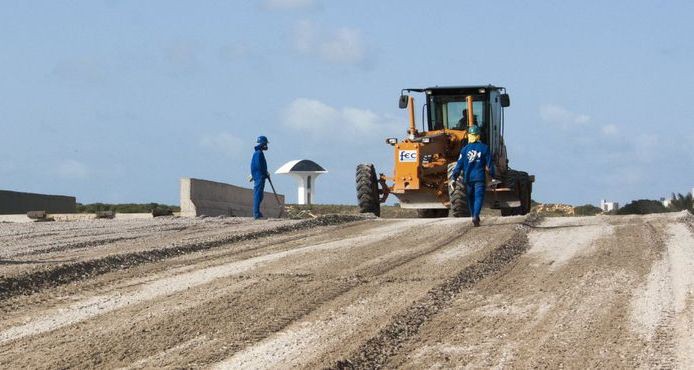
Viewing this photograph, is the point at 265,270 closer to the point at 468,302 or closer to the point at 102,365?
the point at 468,302

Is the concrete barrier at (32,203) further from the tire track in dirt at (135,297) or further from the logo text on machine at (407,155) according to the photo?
the tire track in dirt at (135,297)

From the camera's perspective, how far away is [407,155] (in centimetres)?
2788

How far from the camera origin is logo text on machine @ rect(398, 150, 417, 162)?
1092 inches

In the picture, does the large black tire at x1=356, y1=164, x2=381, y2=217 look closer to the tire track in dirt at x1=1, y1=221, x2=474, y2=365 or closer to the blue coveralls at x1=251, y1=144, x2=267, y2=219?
the blue coveralls at x1=251, y1=144, x2=267, y2=219

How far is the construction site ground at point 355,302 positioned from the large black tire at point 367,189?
1065cm

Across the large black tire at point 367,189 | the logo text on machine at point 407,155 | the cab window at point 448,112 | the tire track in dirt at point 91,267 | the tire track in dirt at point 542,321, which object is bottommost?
the tire track in dirt at point 542,321

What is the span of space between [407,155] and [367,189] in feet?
4.12

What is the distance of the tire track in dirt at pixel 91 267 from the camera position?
11.5 metres

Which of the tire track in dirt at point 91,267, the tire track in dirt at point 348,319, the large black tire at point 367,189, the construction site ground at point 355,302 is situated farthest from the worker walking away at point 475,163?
the large black tire at point 367,189

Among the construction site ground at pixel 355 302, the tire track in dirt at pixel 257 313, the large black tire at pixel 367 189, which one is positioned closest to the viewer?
the construction site ground at pixel 355 302

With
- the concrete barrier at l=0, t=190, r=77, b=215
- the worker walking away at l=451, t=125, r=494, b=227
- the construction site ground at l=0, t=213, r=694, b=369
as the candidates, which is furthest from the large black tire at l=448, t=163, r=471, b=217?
the concrete barrier at l=0, t=190, r=77, b=215

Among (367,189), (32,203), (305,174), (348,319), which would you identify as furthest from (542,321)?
(305,174)

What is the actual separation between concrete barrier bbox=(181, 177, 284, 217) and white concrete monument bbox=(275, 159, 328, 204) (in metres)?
10.6

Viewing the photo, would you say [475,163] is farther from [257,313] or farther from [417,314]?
[257,313]
